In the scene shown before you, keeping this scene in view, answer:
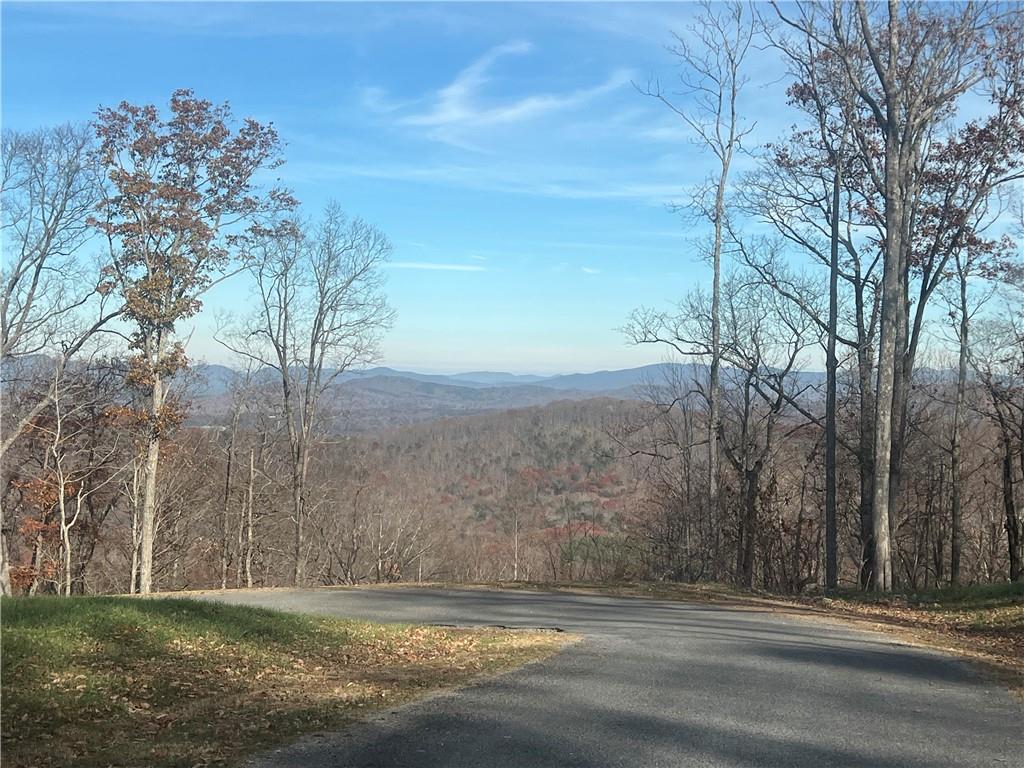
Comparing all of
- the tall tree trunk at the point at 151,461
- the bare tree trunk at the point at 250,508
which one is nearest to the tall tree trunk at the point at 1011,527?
the tall tree trunk at the point at 151,461

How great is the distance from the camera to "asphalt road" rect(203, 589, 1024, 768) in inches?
212

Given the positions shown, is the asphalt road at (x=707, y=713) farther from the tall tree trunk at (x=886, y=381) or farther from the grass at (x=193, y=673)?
the tall tree trunk at (x=886, y=381)

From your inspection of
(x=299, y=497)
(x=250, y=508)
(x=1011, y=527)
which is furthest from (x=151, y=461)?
(x=1011, y=527)

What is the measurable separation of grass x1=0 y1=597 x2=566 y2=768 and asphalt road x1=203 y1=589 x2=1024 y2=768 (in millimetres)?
526

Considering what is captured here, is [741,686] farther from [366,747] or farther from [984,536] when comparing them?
[984,536]

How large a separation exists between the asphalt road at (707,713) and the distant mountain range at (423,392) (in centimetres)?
1661

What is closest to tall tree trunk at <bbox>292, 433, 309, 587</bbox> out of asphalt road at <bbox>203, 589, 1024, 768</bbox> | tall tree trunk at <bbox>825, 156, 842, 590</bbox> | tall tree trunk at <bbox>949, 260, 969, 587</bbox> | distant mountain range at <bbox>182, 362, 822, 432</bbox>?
distant mountain range at <bbox>182, 362, 822, 432</bbox>

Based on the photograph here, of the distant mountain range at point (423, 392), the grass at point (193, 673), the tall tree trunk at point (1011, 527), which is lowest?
the grass at point (193, 673)

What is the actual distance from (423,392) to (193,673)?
11262 cm

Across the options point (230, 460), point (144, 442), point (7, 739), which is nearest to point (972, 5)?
point (7, 739)

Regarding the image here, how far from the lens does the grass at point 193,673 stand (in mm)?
5473

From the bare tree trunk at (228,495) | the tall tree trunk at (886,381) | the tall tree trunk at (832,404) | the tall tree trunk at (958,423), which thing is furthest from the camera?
the bare tree trunk at (228,495)

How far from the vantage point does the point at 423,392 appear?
392 feet

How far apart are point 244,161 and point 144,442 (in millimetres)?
9011
